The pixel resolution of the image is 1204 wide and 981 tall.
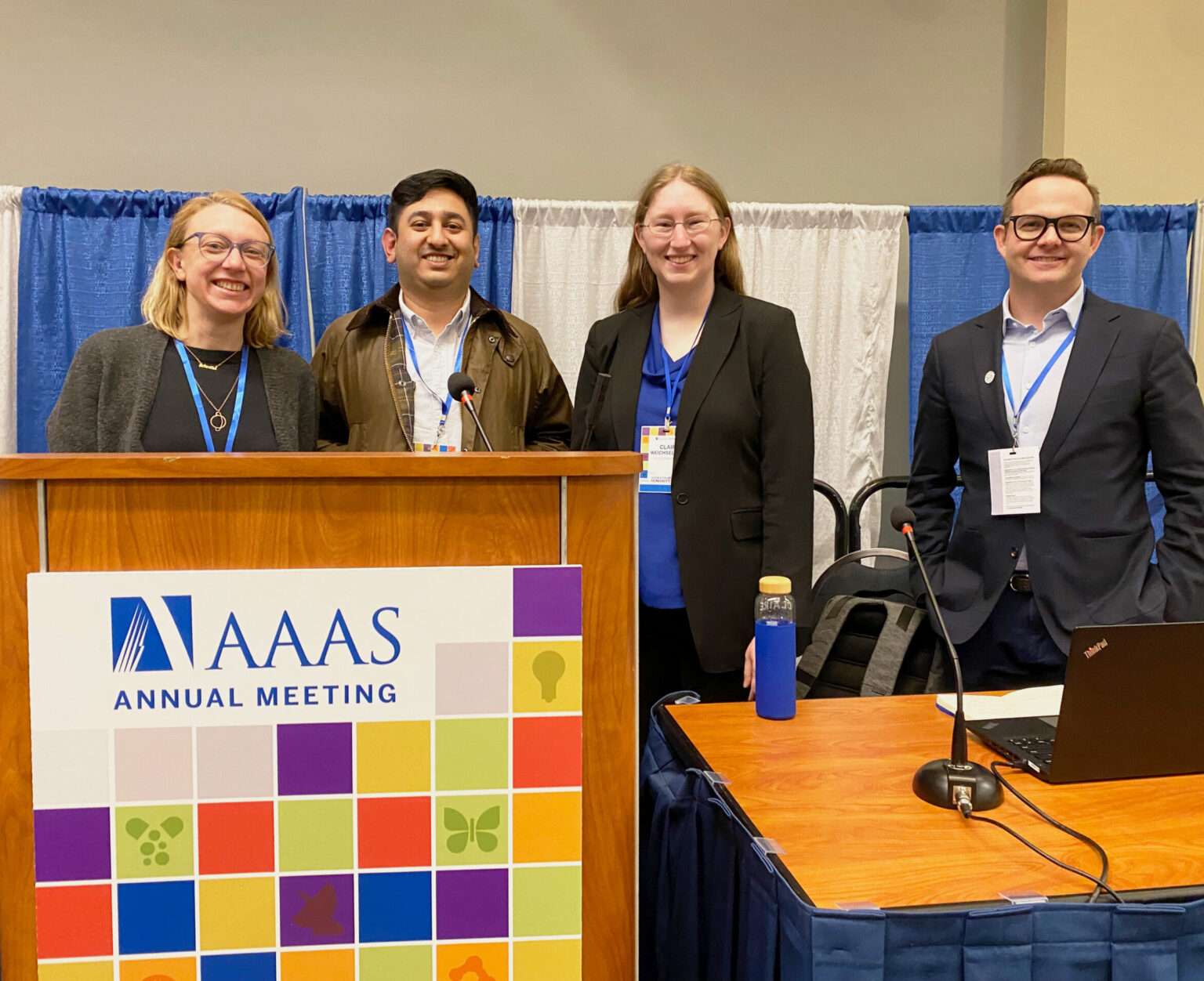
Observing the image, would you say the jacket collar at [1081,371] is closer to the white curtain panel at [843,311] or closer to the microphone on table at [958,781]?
the microphone on table at [958,781]

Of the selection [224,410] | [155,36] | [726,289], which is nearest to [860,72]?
[726,289]

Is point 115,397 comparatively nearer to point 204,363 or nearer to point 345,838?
point 204,363

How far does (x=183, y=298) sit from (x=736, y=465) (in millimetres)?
1335

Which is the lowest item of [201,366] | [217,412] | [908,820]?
[908,820]

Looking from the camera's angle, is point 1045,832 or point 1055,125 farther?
point 1055,125

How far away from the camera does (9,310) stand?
2.94 meters

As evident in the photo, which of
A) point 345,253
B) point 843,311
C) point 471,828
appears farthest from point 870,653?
point 345,253

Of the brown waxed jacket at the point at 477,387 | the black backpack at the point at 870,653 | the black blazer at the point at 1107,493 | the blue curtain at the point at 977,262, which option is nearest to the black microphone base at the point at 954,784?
the black backpack at the point at 870,653

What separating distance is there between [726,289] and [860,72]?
6.84 feet

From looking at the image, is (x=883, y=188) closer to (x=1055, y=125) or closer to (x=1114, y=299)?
(x=1055, y=125)

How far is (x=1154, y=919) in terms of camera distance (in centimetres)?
101

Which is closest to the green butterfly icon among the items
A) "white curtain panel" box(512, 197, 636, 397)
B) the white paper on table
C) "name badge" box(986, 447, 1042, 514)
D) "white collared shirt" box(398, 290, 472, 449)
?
the white paper on table

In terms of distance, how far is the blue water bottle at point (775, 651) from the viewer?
5.28 ft

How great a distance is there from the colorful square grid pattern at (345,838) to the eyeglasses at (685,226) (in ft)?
4.12
